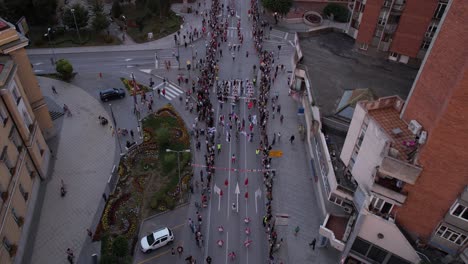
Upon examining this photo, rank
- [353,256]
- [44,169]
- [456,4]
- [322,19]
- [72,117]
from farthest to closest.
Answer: [322,19] < [72,117] < [44,169] < [353,256] < [456,4]

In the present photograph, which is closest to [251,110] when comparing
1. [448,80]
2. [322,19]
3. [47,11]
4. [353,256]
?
[353,256]

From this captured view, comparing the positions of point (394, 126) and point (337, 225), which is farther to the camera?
point (337, 225)

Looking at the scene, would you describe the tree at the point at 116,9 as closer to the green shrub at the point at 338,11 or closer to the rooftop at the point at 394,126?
the green shrub at the point at 338,11

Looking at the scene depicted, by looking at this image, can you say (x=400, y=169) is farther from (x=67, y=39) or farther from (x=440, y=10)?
(x=67, y=39)

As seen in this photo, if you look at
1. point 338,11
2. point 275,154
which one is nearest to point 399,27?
point 275,154

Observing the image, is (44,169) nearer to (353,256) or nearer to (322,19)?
(353,256)

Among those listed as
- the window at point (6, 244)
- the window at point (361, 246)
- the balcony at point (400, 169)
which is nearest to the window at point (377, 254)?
the window at point (361, 246)
